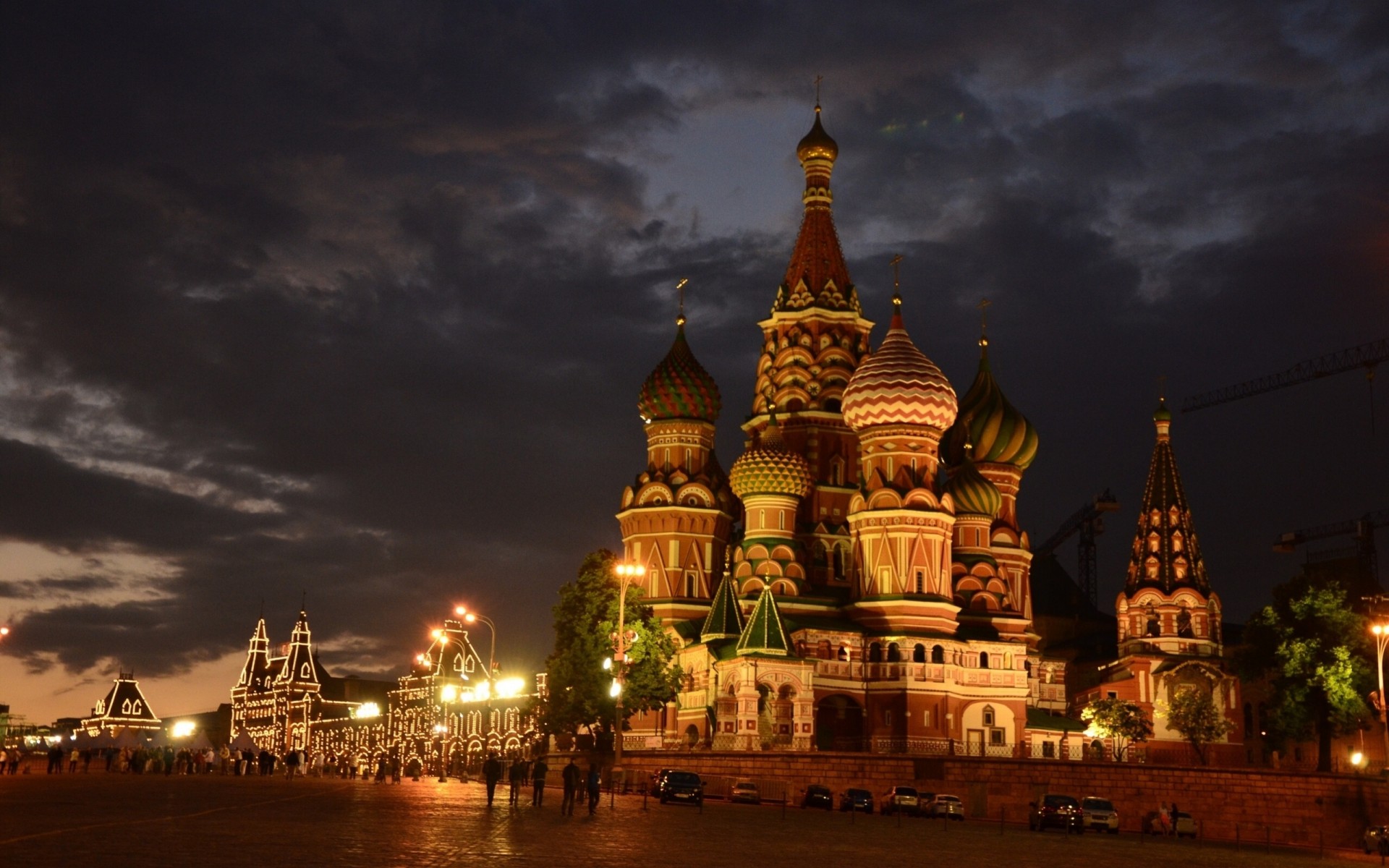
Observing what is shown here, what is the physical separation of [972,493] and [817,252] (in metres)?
15.6

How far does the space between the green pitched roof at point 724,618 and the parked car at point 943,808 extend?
2541cm

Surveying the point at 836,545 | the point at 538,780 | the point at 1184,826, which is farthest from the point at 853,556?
the point at 538,780

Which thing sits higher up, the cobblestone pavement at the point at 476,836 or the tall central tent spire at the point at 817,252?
the tall central tent spire at the point at 817,252

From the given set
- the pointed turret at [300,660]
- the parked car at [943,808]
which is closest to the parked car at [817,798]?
the parked car at [943,808]

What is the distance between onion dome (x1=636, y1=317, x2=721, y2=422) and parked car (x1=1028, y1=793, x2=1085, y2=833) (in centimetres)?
4224

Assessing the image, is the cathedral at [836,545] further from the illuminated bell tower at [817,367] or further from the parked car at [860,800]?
the parked car at [860,800]

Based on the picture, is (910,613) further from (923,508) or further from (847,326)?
(847,326)

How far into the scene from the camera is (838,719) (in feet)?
247

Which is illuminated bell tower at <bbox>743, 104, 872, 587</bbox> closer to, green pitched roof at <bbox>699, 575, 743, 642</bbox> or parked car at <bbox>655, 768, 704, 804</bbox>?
green pitched roof at <bbox>699, 575, 743, 642</bbox>

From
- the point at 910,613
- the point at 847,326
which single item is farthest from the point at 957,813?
the point at 847,326

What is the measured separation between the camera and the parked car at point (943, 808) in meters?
48.0

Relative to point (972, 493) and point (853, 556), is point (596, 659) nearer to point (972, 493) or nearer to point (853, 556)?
point (853, 556)

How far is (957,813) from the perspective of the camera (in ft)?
158

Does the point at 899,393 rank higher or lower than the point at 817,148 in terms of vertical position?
lower
